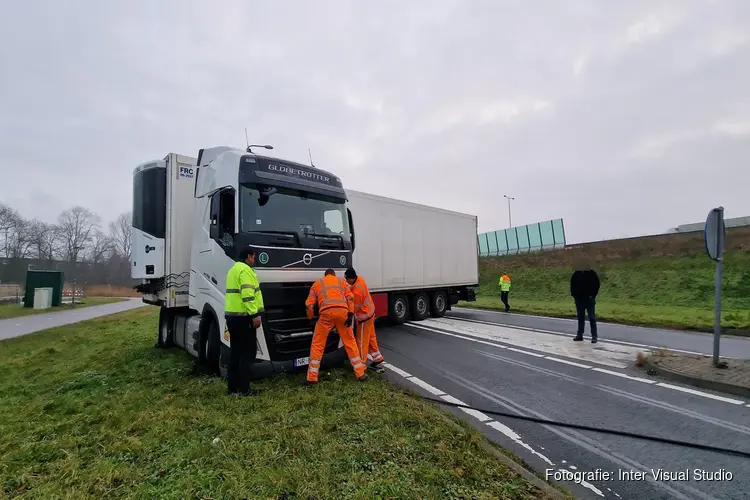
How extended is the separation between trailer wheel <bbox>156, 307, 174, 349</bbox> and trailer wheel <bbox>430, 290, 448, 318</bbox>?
822cm

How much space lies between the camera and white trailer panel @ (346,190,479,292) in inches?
435

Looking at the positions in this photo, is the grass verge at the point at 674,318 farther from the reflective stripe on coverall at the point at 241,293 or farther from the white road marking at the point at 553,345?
the reflective stripe on coverall at the point at 241,293

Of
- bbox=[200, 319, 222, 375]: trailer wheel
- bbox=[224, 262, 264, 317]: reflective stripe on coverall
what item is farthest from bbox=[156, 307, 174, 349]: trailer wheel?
bbox=[224, 262, 264, 317]: reflective stripe on coverall

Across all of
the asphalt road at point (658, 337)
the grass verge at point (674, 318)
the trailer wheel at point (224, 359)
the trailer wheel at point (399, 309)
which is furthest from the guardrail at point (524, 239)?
the trailer wheel at point (224, 359)

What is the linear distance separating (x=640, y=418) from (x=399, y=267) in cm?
819

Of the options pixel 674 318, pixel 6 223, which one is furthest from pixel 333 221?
pixel 6 223

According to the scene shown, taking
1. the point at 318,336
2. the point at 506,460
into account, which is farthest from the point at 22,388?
the point at 506,460

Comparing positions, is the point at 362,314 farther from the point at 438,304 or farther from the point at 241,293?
the point at 438,304

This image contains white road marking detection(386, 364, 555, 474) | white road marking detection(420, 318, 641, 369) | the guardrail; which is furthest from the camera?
the guardrail

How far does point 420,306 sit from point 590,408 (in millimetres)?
8648

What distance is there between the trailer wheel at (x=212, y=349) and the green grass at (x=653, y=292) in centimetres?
1183

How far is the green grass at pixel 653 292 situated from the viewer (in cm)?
1309

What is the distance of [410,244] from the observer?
12547 mm

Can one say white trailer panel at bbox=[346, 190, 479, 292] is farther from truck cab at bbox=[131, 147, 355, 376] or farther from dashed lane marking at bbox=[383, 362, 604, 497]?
dashed lane marking at bbox=[383, 362, 604, 497]
